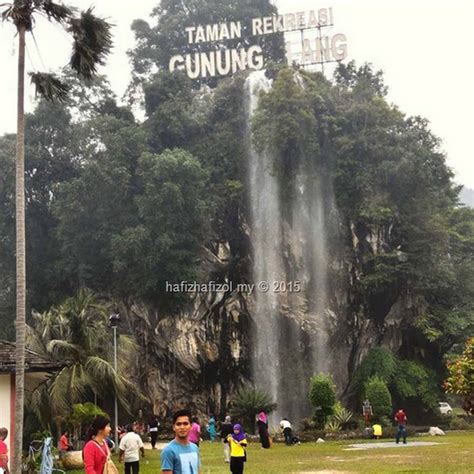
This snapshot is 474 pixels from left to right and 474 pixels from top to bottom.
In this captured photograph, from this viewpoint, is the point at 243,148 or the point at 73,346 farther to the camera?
the point at 243,148

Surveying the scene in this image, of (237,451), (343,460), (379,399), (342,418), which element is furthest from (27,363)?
(379,399)

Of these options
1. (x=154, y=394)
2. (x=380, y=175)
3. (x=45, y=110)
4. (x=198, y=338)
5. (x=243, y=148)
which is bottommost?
(x=154, y=394)

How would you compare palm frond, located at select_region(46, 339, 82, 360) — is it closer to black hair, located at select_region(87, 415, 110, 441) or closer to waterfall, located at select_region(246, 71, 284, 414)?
black hair, located at select_region(87, 415, 110, 441)

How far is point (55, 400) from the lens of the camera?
23.9 metres

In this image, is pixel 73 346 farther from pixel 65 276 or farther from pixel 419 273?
pixel 419 273

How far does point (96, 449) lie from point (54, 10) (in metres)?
11.5

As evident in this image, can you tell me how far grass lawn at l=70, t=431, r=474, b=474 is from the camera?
64.0 feet

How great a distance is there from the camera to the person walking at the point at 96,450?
8297 millimetres

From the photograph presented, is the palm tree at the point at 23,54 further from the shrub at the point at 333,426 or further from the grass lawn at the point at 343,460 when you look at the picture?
the shrub at the point at 333,426

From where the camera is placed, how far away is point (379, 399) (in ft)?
127

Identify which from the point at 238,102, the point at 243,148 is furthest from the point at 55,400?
the point at 238,102

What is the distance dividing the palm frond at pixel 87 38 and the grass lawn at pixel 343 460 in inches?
440

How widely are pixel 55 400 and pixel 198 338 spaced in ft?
69.7

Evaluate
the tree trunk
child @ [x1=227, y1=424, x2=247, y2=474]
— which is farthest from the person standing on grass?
the tree trunk
